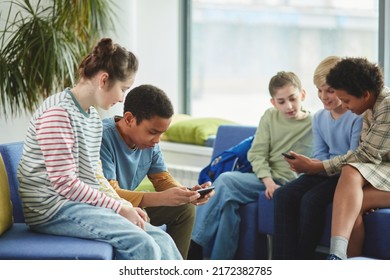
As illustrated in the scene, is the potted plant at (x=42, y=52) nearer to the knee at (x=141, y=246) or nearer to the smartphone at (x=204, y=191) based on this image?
the smartphone at (x=204, y=191)

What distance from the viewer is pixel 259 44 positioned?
17.2 ft

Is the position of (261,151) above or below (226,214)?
above

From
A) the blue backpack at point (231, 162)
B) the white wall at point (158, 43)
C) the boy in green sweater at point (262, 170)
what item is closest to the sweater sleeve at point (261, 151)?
the boy in green sweater at point (262, 170)

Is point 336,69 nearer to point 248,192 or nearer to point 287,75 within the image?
point 287,75

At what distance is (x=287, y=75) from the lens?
380 cm

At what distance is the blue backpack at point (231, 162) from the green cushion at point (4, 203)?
149cm

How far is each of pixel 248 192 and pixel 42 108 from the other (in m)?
1.54

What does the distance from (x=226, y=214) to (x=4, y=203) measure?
144 cm

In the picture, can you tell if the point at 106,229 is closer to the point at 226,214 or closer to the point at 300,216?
the point at 300,216

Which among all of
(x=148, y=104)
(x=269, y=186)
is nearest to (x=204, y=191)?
(x=148, y=104)

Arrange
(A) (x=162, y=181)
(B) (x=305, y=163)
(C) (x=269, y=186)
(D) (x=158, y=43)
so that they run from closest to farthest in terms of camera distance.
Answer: (A) (x=162, y=181) < (B) (x=305, y=163) < (C) (x=269, y=186) < (D) (x=158, y=43)

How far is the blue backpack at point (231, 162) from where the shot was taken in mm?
4004

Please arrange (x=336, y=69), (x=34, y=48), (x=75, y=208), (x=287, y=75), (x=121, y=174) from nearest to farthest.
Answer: (x=75, y=208), (x=121, y=174), (x=336, y=69), (x=287, y=75), (x=34, y=48)
